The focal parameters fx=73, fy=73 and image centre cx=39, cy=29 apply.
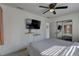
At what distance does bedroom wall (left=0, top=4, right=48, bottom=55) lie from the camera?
2869 millimetres

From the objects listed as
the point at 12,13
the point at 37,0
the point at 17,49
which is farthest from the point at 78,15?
the point at 37,0

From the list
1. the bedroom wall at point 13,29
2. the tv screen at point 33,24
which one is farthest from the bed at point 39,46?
the tv screen at point 33,24

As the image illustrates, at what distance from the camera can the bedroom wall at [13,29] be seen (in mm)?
2869

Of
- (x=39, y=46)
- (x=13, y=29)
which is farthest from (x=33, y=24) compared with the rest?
(x=39, y=46)

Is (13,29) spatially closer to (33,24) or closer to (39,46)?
(33,24)

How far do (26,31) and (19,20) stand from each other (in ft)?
2.21

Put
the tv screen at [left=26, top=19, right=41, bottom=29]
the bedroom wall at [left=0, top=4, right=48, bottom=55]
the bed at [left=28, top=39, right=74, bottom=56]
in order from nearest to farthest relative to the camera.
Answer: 1. the bed at [left=28, top=39, right=74, bottom=56]
2. the bedroom wall at [left=0, top=4, right=48, bottom=55]
3. the tv screen at [left=26, top=19, right=41, bottom=29]

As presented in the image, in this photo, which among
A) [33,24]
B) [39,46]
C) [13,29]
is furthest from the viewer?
[33,24]

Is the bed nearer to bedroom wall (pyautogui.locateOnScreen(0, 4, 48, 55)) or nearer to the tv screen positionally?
bedroom wall (pyautogui.locateOnScreen(0, 4, 48, 55))

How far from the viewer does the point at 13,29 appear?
3.16m

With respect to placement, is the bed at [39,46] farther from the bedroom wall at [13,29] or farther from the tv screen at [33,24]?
the tv screen at [33,24]

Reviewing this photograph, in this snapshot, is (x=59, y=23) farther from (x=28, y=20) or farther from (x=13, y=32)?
(x=13, y=32)

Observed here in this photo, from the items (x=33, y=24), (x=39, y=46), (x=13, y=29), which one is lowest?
(x=39, y=46)

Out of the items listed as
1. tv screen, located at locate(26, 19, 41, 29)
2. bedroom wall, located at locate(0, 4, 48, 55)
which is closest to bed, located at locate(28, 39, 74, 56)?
bedroom wall, located at locate(0, 4, 48, 55)
